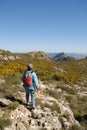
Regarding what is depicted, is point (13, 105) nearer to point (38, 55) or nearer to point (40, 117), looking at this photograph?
point (40, 117)

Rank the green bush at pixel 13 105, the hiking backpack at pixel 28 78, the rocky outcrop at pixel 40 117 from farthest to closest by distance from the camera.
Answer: the hiking backpack at pixel 28 78 → the green bush at pixel 13 105 → the rocky outcrop at pixel 40 117

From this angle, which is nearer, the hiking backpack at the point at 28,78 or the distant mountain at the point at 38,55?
the hiking backpack at the point at 28,78

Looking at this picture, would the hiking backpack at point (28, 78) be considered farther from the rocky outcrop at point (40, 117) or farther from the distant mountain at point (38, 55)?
the distant mountain at point (38, 55)

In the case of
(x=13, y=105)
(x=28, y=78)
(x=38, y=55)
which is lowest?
(x=13, y=105)

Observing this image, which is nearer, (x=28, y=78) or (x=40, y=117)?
(x=40, y=117)

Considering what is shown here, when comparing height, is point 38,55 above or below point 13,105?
above

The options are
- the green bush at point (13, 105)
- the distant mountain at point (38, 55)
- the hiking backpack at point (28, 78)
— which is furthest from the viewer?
the distant mountain at point (38, 55)

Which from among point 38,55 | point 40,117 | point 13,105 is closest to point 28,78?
point 13,105

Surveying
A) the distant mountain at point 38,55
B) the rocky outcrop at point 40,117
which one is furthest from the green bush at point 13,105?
the distant mountain at point 38,55

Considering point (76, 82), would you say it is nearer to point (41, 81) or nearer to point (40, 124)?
point (41, 81)

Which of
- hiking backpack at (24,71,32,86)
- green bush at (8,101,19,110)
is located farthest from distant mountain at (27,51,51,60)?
green bush at (8,101,19,110)

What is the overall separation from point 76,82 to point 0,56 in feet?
38.8

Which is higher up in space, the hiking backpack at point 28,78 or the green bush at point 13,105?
the hiking backpack at point 28,78

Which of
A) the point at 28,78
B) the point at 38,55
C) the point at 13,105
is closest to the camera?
the point at 13,105
